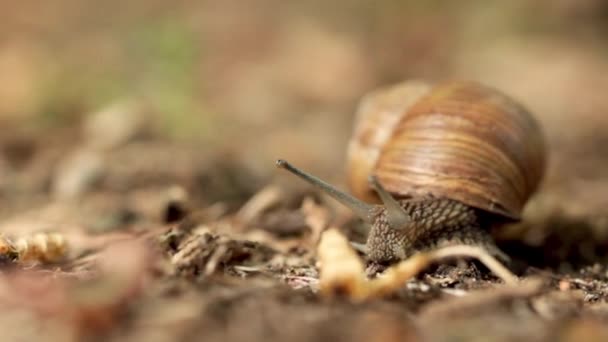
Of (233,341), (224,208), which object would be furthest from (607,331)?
(224,208)

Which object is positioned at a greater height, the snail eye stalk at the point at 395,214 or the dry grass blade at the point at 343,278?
the dry grass blade at the point at 343,278

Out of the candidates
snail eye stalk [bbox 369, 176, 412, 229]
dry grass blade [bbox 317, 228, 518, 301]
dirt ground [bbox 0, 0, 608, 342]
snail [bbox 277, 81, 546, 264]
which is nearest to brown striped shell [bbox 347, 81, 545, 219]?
snail [bbox 277, 81, 546, 264]

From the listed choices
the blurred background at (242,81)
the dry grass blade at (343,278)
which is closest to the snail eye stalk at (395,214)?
the dry grass blade at (343,278)

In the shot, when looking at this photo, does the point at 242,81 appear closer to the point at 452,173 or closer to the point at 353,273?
the point at 452,173

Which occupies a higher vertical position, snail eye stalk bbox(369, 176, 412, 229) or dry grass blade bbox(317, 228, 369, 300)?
dry grass blade bbox(317, 228, 369, 300)

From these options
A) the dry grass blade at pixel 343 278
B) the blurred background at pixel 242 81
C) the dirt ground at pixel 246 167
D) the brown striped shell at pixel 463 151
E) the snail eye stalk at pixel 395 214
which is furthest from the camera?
the blurred background at pixel 242 81

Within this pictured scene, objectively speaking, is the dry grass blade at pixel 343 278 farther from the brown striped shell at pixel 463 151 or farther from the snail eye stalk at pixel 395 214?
the brown striped shell at pixel 463 151

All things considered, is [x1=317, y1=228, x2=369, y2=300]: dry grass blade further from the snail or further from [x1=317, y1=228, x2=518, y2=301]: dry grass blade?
the snail
